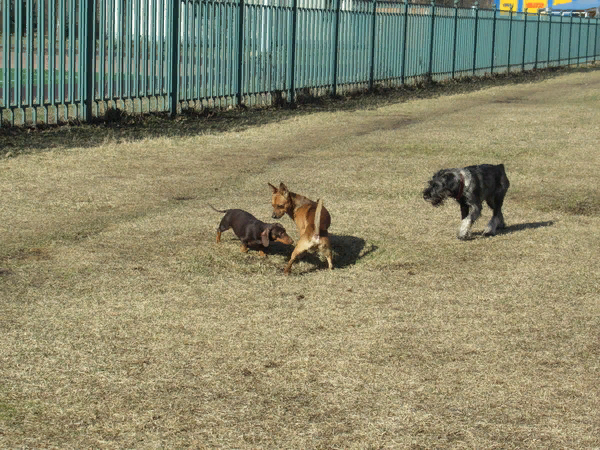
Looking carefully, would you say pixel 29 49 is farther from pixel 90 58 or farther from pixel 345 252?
pixel 345 252

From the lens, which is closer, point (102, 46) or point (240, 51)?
point (102, 46)

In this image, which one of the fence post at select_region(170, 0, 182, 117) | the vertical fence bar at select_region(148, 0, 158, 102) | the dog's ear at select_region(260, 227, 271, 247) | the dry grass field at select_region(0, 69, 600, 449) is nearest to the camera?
the dry grass field at select_region(0, 69, 600, 449)

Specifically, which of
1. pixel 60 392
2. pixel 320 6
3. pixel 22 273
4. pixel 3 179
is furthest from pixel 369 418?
pixel 320 6

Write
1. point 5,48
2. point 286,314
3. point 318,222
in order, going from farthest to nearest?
point 5,48 < point 318,222 < point 286,314

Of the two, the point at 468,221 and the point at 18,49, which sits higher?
the point at 18,49

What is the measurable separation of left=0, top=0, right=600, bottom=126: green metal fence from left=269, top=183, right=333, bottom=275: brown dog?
577 centimetres

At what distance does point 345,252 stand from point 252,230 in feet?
2.49

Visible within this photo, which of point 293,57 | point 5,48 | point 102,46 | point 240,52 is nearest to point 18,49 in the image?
point 5,48

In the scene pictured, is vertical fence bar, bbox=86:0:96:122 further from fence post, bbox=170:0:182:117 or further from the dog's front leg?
the dog's front leg

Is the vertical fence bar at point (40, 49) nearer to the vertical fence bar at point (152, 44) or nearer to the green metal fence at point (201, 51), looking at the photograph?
the green metal fence at point (201, 51)

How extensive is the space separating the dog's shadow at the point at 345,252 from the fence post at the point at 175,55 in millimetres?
7791

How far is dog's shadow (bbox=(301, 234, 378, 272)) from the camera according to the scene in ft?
21.1

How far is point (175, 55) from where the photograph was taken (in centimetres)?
1416

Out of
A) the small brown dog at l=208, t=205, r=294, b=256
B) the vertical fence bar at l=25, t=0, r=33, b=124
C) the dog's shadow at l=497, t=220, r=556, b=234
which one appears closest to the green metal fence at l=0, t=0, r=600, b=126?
the vertical fence bar at l=25, t=0, r=33, b=124
